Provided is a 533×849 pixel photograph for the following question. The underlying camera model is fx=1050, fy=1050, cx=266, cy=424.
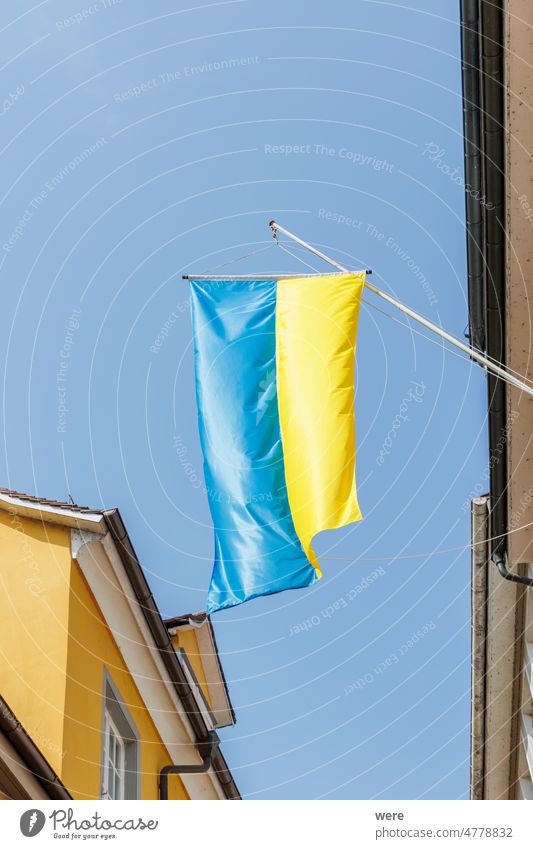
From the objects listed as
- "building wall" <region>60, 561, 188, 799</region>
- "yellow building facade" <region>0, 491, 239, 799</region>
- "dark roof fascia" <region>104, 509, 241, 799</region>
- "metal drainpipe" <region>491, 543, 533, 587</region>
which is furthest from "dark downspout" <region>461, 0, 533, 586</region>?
"building wall" <region>60, 561, 188, 799</region>

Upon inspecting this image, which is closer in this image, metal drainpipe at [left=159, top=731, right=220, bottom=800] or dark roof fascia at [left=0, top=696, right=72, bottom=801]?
dark roof fascia at [left=0, top=696, right=72, bottom=801]

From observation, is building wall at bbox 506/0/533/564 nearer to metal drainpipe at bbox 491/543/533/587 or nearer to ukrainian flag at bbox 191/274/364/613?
metal drainpipe at bbox 491/543/533/587

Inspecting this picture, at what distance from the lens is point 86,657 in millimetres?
10562

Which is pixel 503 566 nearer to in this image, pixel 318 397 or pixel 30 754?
pixel 318 397

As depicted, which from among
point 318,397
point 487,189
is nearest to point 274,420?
point 318,397

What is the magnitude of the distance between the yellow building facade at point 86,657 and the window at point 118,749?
15 millimetres

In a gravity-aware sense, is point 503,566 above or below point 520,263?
below

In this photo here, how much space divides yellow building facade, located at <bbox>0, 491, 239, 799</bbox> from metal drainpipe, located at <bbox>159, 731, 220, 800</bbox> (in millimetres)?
104

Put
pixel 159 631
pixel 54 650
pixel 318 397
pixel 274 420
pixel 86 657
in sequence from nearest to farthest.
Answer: pixel 318 397 → pixel 274 420 → pixel 54 650 → pixel 86 657 → pixel 159 631

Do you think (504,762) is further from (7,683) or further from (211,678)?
(7,683)

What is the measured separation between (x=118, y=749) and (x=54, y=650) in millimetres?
2215

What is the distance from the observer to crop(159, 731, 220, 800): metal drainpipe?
12844 mm
